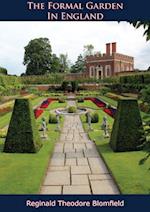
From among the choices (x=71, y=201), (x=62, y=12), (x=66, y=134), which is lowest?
(x=66, y=134)

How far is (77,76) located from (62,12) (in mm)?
59312

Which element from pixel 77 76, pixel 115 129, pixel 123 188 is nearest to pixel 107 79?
pixel 77 76

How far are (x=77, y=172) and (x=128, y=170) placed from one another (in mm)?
1015

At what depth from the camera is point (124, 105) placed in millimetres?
9234

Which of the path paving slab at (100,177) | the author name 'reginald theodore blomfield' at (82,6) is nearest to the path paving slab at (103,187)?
the path paving slab at (100,177)

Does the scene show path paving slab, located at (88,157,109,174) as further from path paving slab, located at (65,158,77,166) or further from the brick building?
the brick building

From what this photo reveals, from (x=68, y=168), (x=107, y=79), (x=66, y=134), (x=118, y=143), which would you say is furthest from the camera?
(x=107, y=79)

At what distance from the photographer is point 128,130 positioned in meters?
9.02

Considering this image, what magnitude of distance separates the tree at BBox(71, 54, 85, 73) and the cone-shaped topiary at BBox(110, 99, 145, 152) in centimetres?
7371

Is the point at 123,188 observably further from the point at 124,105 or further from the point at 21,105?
the point at 21,105

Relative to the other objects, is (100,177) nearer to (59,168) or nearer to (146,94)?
(59,168)

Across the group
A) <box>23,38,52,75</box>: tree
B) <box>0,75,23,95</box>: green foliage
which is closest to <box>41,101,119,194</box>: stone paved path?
<box>0,75,23,95</box>: green foliage

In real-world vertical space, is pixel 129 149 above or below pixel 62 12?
below

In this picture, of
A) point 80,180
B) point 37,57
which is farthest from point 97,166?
point 37,57
